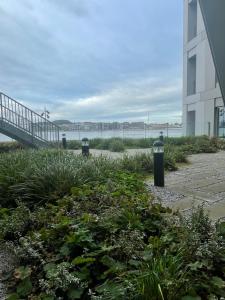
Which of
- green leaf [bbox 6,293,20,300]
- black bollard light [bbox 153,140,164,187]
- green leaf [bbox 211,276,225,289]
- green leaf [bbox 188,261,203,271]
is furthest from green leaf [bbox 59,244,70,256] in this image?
black bollard light [bbox 153,140,164,187]

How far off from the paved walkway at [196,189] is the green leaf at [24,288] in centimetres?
177

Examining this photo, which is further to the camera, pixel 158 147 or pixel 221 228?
pixel 158 147

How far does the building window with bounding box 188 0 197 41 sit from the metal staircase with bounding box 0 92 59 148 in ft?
52.3

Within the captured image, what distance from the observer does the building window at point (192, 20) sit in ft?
73.6

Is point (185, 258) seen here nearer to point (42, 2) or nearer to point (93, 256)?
point (93, 256)

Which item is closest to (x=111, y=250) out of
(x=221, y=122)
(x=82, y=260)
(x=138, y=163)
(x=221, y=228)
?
(x=82, y=260)

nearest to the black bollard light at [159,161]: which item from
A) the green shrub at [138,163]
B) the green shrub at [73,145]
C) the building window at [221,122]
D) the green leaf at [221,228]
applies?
the green shrub at [138,163]

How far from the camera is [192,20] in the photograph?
22.9m

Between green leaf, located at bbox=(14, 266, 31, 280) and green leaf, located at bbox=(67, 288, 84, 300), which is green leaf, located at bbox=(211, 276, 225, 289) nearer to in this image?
green leaf, located at bbox=(67, 288, 84, 300)

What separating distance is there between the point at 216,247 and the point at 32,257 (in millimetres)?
1427

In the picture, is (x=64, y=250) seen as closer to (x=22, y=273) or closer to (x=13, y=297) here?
(x=22, y=273)

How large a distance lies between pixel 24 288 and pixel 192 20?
2484 centimetres

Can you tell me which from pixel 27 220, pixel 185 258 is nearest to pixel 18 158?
pixel 27 220

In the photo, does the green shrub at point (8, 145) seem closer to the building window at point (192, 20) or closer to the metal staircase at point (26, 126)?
the metal staircase at point (26, 126)
